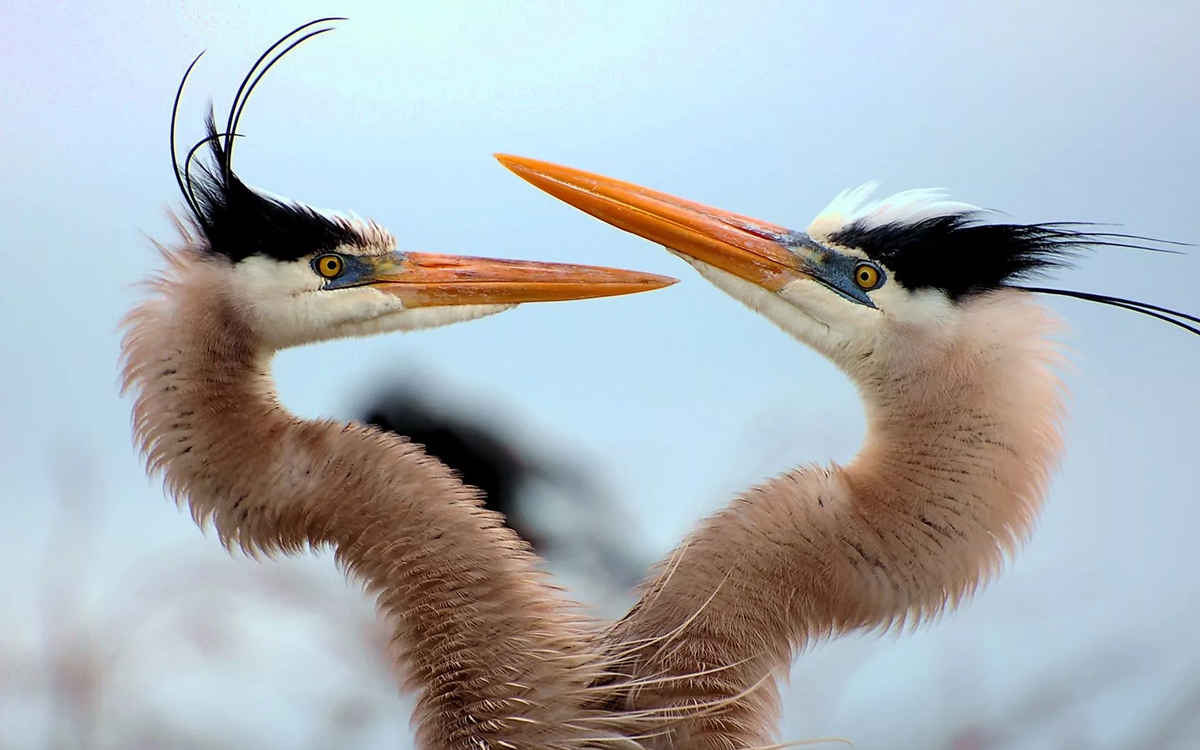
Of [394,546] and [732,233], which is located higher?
Answer: [732,233]

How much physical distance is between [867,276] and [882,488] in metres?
0.22

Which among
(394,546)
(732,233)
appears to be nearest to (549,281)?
(732,233)

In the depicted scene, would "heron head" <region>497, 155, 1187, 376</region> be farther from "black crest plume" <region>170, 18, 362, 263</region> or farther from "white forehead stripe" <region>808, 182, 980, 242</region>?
"black crest plume" <region>170, 18, 362, 263</region>

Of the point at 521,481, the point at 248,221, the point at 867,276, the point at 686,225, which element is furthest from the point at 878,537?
the point at 248,221

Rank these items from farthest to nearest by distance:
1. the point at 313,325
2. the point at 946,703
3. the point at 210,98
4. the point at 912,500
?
the point at 946,703, the point at 210,98, the point at 313,325, the point at 912,500

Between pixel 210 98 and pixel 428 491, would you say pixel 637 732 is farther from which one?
pixel 210 98

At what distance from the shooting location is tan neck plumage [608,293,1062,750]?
93cm

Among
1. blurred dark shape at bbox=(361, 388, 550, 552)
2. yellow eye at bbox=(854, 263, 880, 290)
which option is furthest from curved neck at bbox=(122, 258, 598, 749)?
yellow eye at bbox=(854, 263, 880, 290)

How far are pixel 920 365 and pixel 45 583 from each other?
1.21 m

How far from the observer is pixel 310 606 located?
4.62 ft

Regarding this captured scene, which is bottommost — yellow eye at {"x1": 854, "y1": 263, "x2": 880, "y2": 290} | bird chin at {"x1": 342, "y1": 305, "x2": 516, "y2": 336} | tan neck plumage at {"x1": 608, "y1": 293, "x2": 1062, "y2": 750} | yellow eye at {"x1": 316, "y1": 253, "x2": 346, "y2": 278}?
tan neck plumage at {"x1": 608, "y1": 293, "x2": 1062, "y2": 750}

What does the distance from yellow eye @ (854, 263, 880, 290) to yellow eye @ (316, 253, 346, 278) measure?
1.79 feet

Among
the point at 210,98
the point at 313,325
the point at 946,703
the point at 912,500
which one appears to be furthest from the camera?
the point at 946,703

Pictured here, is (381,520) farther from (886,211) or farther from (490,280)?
(886,211)
